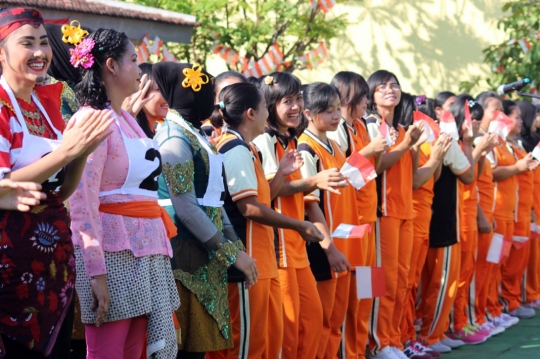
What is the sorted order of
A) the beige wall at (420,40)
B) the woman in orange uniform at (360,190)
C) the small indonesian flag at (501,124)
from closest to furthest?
the woman in orange uniform at (360,190) < the small indonesian flag at (501,124) < the beige wall at (420,40)

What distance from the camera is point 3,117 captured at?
112 inches

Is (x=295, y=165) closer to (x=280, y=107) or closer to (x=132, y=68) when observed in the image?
(x=280, y=107)

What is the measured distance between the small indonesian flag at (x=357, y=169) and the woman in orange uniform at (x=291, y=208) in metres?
0.27

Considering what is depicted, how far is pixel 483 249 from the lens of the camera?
293 inches

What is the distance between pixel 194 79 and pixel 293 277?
132 cm

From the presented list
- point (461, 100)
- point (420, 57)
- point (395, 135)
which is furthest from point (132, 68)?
point (420, 57)

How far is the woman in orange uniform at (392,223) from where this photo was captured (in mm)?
5906

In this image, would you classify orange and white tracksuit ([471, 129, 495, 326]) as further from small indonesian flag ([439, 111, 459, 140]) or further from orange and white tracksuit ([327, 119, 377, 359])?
orange and white tracksuit ([327, 119, 377, 359])

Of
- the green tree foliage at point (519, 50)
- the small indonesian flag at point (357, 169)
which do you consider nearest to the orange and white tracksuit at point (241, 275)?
the small indonesian flag at point (357, 169)

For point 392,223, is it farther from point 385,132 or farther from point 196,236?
point 196,236

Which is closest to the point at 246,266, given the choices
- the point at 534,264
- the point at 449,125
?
the point at 449,125

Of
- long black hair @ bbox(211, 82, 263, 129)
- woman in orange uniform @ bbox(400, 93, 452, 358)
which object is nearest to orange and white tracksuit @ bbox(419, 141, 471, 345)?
woman in orange uniform @ bbox(400, 93, 452, 358)

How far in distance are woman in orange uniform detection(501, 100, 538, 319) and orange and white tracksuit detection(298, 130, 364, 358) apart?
10.8 feet

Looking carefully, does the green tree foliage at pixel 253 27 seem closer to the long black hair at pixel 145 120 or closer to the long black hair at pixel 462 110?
the long black hair at pixel 462 110
